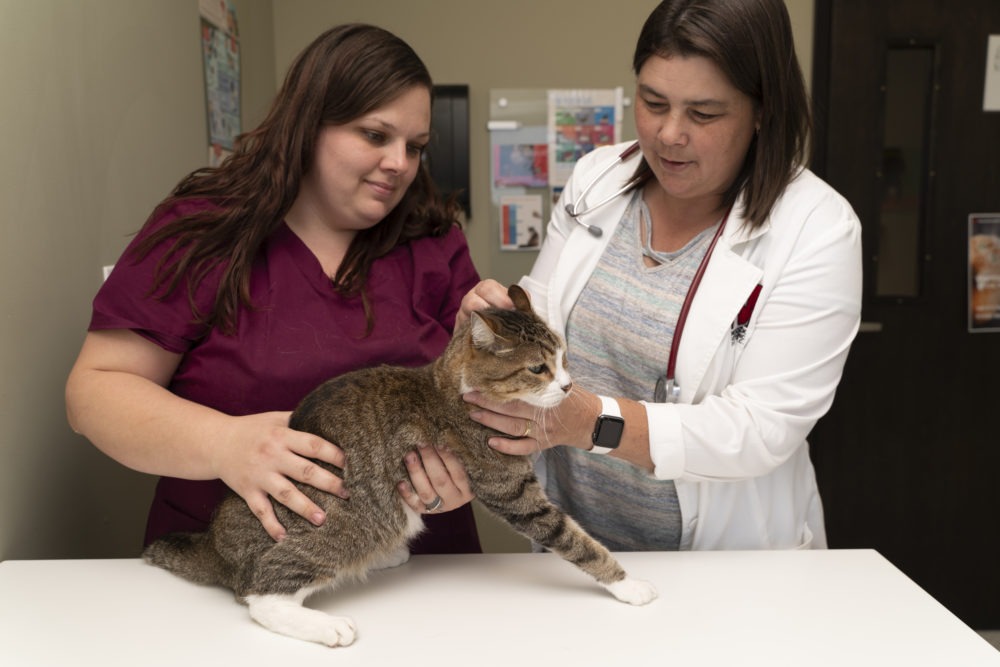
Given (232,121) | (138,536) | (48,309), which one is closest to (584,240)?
(48,309)

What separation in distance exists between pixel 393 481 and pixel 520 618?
0.28 metres

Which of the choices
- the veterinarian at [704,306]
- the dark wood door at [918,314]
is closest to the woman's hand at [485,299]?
the veterinarian at [704,306]

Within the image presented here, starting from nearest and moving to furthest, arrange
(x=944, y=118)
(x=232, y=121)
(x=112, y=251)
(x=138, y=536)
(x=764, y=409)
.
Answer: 1. (x=764, y=409)
2. (x=112, y=251)
3. (x=138, y=536)
4. (x=232, y=121)
5. (x=944, y=118)

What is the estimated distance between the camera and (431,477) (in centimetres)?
117

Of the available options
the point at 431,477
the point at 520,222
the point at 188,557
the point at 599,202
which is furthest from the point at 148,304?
the point at 520,222

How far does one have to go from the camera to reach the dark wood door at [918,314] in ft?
9.53

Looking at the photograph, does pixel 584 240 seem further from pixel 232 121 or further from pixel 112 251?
pixel 232 121

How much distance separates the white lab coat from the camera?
48.3 inches

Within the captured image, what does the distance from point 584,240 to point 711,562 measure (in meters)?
0.65

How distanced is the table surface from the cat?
48 millimetres

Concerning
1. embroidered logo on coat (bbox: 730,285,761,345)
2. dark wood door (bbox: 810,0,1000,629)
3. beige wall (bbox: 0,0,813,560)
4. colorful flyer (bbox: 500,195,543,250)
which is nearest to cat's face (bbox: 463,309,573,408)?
embroidered logo on coat (bbox: 730,285,761,345)

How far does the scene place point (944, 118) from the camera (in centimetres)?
293

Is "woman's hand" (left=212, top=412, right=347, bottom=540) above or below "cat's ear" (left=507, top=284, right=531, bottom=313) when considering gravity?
below

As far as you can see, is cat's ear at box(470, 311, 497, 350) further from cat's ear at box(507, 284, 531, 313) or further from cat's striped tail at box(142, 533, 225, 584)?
cat's striped tail at box(142, 533, 225, 584)
